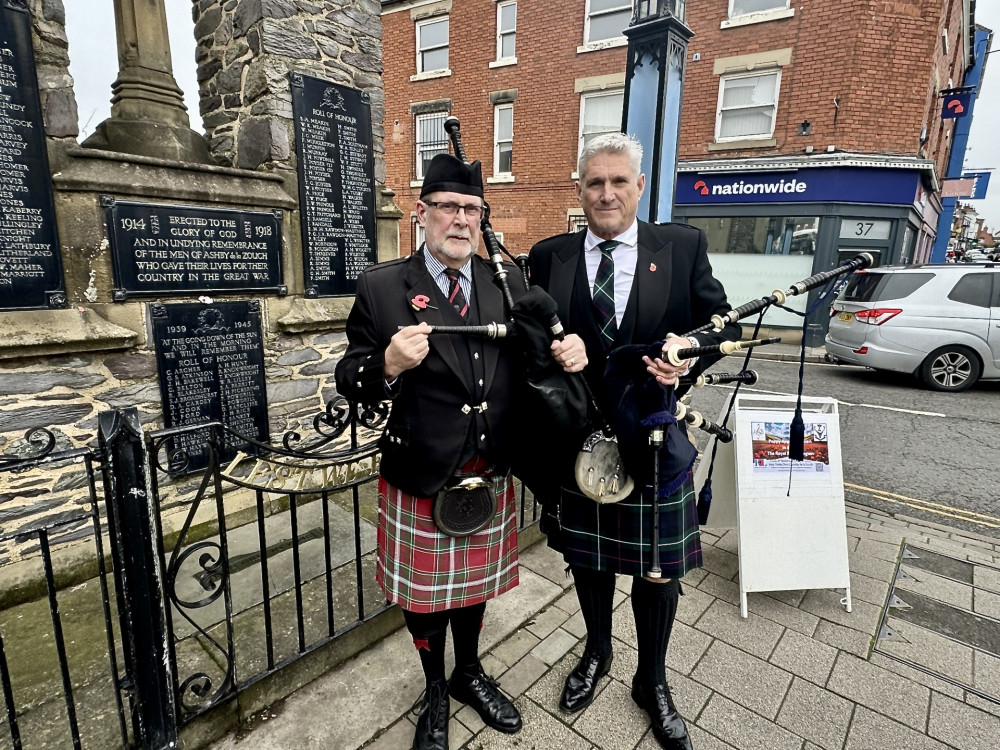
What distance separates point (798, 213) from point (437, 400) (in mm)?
12931

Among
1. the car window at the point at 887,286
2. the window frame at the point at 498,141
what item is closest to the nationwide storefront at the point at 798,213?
the car window at the point at 887,286

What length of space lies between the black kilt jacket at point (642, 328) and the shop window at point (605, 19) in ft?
43.3

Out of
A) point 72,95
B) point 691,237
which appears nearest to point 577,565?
point 691,237

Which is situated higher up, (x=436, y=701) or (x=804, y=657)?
(x=436, y=701)

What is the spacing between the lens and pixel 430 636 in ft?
7.27

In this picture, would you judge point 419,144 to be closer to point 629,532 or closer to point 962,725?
point 629,532

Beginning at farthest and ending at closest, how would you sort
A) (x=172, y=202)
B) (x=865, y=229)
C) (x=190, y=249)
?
(x=865, y=229) → (x=190, y=249) → (x=172, y=202)

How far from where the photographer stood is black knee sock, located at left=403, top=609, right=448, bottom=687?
7.23ft

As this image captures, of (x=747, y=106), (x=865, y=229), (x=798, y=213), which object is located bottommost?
(x=865, y=229)

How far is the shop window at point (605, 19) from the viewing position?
42.2 ft

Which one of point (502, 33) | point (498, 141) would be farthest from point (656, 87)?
point (502, 33)

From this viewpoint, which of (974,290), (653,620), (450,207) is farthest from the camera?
(974,290)

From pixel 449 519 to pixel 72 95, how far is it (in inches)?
133

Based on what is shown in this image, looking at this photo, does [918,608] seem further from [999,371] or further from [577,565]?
[999,371]
